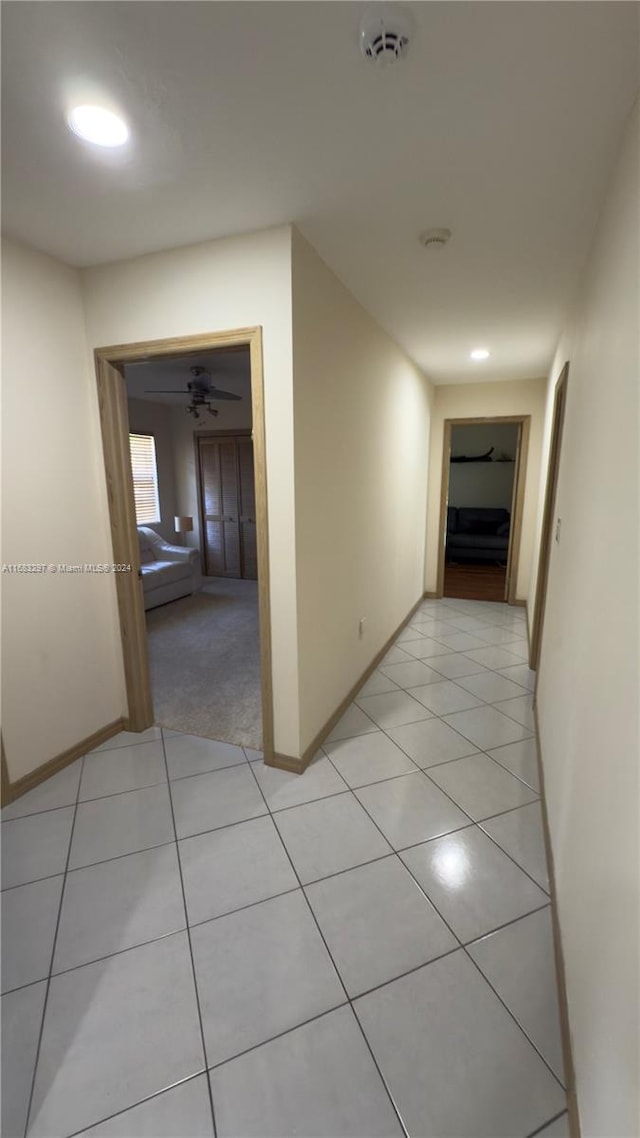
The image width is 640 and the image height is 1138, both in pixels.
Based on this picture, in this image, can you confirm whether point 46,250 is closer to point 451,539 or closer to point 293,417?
point 293,417

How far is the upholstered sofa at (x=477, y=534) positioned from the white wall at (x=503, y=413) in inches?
81.6

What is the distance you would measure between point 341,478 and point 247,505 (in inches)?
158

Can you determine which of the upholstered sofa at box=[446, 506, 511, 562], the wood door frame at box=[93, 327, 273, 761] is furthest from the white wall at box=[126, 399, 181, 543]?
the upholstered sofa at box=[446, 506, 511, 562]

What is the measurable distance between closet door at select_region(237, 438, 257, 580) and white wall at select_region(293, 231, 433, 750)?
9.34 ft

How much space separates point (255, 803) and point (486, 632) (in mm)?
3031

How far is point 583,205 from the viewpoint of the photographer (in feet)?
5.57

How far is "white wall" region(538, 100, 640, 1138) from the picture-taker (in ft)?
2.77

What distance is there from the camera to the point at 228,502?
6434 millimetres

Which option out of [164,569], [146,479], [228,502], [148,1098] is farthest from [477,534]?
[148,1098]

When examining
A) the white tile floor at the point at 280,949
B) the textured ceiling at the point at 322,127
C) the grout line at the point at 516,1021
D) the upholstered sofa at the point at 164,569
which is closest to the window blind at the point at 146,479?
the upholstered sofa at the point at 164,569

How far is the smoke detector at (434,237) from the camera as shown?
1877 millimetres

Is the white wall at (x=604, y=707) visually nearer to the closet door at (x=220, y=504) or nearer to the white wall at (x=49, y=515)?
the white wall at (x=49, y=515)

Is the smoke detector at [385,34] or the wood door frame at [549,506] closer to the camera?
the smoke detector at [385,34]

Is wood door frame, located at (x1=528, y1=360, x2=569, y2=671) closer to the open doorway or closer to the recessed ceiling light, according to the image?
the open doorway
